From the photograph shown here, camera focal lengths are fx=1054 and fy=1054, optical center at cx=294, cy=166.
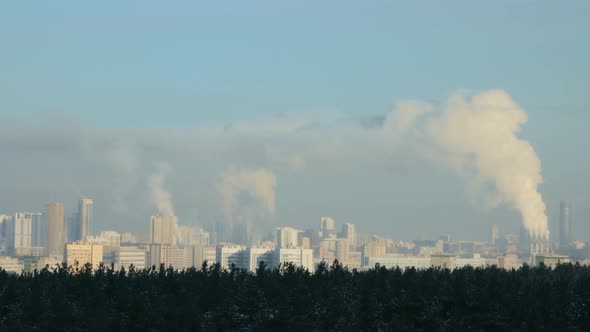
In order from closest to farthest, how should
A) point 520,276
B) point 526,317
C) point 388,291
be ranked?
point 526,317 → point 388,291 → point 520,276

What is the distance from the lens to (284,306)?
5219 cm

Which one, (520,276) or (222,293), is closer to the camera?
(222,293)

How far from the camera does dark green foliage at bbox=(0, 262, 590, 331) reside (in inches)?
1980

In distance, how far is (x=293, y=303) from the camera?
5306 cm

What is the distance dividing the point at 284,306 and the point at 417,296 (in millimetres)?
6647

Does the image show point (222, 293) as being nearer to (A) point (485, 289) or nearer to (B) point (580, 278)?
(A) point (485, 289)

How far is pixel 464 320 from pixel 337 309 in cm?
634

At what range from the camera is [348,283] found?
5650cm

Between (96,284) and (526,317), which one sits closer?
(526,317)

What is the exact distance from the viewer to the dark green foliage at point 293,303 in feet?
165

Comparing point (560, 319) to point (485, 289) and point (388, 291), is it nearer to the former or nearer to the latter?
point (485, 289)

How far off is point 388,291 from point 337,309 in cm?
276

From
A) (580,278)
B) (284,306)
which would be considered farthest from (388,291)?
(580,278)

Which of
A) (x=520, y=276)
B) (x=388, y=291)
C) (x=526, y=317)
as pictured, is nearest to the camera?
(x=526, y=317)
